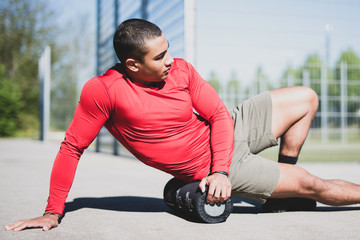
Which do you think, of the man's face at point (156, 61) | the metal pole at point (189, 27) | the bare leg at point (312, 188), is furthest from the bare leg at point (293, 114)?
the metal pole at point (189, 27)

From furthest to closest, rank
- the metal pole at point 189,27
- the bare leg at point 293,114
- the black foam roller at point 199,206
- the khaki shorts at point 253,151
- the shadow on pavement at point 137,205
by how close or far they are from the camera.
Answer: the metal pole at point 189,27, the shadow on pavement at point 137,205, the bare leg at point 293,114, the khaki shorts at point 253,151, the black foam roller at point 199,206

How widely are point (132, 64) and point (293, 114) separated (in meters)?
1.17

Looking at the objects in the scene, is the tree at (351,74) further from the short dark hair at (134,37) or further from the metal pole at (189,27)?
the short dark hair at (134,37)

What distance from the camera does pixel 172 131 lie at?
2.28 metres

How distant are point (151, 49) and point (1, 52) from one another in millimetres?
26109

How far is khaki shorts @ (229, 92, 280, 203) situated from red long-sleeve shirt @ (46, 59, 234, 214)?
187 millimetres

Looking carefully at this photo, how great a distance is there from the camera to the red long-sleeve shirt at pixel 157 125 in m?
2.17

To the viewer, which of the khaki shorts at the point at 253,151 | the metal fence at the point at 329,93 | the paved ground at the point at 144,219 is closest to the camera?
the paved ground at the point at 144,219

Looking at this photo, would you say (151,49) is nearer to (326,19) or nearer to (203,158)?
(203,158)

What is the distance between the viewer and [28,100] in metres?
23.5

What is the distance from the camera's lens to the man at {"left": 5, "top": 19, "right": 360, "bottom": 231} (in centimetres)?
216

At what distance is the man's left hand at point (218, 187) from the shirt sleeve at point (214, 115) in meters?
0.12

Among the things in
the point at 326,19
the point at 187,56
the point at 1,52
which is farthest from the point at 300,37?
the point at 1,52

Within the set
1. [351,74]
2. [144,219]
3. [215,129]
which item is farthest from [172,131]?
[351,74]
